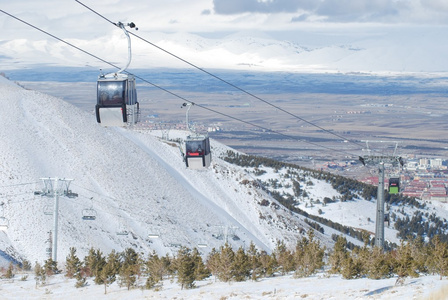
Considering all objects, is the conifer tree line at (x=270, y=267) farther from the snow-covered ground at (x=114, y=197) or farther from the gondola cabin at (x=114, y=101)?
the gondola cabin at (x=114, y=101)

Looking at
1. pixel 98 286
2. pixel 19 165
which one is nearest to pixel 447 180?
pixel 19 165

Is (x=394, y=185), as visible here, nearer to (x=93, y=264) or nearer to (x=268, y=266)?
(x=268, y=266)

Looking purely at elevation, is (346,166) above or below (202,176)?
below

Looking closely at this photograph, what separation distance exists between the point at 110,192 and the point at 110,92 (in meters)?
35.2

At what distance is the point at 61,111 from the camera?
68.4m

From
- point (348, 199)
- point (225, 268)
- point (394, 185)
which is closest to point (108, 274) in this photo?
point (225, 268)

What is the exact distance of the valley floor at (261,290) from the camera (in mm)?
21375

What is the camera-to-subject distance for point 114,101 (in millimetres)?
21062

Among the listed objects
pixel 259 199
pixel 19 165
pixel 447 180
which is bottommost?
pixel 447 180

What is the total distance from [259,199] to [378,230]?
93.7ft

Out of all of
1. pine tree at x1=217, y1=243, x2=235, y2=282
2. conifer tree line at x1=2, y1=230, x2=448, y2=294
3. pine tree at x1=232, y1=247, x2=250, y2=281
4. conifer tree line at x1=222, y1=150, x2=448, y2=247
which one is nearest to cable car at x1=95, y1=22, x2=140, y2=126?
conifer tree line at x1=2, y1=230, x2=448, y2=294

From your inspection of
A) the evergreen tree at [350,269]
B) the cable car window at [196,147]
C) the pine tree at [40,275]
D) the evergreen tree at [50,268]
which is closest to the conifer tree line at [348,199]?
the evergreen tree at [50,268]

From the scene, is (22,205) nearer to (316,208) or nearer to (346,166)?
(316,208)

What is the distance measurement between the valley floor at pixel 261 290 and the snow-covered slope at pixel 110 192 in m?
12.2
